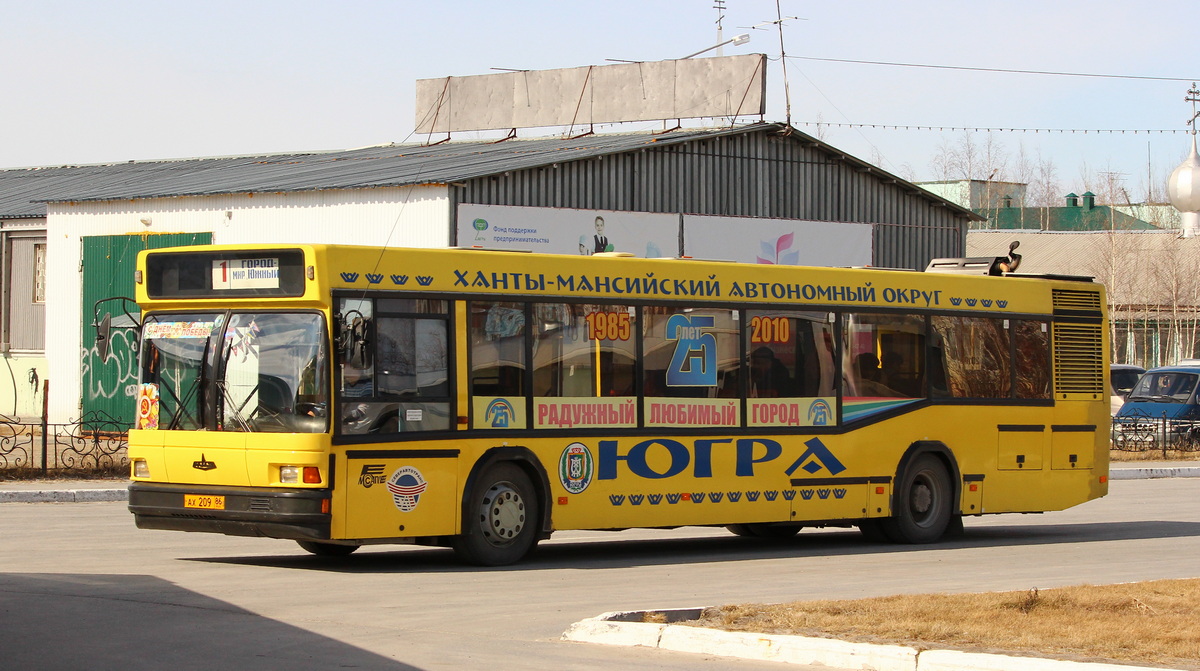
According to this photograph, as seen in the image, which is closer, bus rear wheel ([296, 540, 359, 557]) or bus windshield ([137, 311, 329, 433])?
bus windshield ([137, 311, 329, 433])

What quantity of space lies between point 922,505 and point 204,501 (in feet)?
25.8

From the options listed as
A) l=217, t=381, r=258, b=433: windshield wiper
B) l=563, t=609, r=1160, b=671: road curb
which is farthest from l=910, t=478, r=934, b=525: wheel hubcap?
l=217, t=381, r=258, b=433: windshield wiper

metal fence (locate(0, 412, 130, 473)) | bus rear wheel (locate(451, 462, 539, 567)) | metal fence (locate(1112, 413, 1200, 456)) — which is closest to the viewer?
bus rear wheel (locate(451, 462, 539, 567))

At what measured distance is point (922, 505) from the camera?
16812 millimetres

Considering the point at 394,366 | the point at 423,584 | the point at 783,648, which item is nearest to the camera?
the point at 783,648

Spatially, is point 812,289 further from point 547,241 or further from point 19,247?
point 19,247

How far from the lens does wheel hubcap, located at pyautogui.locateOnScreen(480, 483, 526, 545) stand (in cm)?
1352

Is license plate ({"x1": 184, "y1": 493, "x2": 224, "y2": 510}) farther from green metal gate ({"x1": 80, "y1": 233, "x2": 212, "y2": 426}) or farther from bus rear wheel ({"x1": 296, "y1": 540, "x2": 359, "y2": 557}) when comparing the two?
green metal gate ({"x1": 80, "y1": 233, "x2": 212, "y2": 426})

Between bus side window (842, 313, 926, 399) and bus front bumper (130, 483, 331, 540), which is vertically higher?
bus side window (842, 313, 926, 399)

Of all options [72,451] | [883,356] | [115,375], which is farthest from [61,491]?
[115,375]

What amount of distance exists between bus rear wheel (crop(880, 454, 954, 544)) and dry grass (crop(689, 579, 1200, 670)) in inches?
202

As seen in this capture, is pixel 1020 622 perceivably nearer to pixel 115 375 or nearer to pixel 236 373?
pixel 236 373

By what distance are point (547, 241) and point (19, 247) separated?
1456 centimetres

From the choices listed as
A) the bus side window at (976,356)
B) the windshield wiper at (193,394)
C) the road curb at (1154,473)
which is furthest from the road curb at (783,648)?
the road curb at (1154,473)
